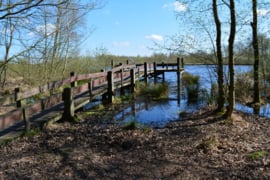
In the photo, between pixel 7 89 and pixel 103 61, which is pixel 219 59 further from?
pixel 103 61

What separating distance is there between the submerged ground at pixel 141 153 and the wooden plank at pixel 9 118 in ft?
1.21

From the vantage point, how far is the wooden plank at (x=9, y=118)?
5.23 metres

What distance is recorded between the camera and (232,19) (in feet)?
23.1

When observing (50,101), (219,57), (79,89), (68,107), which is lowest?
(68,107)

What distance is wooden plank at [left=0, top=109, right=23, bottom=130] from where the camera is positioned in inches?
206

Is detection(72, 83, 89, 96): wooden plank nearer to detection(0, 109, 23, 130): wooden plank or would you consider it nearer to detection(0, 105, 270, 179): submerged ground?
detection(0, 105, 270, 179): submerged ground

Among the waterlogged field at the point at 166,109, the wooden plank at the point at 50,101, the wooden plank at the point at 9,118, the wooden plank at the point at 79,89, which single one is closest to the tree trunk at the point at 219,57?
the waterlogged field at the point at 166,109

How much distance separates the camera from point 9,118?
5.41 metres

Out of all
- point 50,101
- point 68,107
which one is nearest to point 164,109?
point 68,107

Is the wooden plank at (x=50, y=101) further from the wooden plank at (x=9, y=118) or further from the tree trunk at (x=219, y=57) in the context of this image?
the tree trunk at (x=219, y=57)

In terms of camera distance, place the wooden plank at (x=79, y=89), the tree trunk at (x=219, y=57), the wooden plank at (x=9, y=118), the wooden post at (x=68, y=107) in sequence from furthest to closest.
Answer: the wooden plank at (x=79, y=89) → the tree trunk at (x=219, y=57) → the wooden post at (x=68, y=107) → the wooden plank at (x=9, y=118)

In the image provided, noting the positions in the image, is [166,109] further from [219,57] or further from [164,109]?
[219,57]

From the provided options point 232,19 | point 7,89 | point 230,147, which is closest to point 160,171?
point 230,147

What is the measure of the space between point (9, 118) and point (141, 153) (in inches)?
99.4
